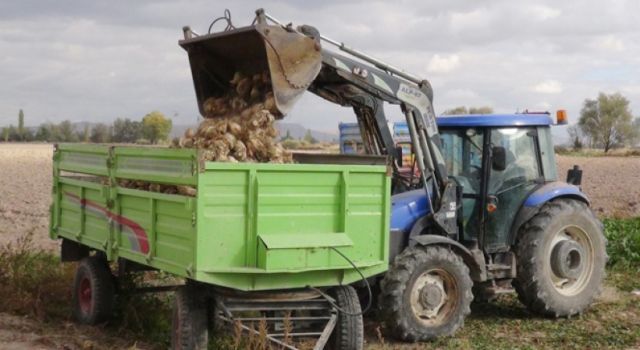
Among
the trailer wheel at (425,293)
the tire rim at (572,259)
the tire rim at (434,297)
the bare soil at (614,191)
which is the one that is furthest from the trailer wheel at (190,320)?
the bare soil at (614,191)

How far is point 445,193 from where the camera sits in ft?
27.0

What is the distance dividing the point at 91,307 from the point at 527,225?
452 centimetres

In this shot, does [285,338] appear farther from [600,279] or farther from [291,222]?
[600,279]

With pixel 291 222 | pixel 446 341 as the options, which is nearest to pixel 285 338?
pixel 291 222

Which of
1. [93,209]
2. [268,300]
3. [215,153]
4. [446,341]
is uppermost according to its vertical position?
[215,153]

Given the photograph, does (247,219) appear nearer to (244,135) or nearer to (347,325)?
(244,135)

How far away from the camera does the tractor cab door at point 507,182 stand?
8.68 metres

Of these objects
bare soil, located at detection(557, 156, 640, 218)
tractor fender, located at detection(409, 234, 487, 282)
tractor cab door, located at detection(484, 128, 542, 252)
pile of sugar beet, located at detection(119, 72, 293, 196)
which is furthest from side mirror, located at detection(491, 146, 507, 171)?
bare soil, located at detection(557, 156, 640, 218)

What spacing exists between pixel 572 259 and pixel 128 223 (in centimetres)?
494

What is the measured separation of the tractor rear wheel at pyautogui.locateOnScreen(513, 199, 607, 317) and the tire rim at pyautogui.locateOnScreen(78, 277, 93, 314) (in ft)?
14.5

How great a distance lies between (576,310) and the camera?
8984mm

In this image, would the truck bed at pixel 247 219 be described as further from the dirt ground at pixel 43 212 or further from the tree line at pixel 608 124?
the tree line at pixel 608 124

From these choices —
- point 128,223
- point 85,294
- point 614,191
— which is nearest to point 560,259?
point 128,223

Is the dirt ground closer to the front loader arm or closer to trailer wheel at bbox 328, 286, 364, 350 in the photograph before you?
trailer wheel at bbox 328, 286, 364, 350
